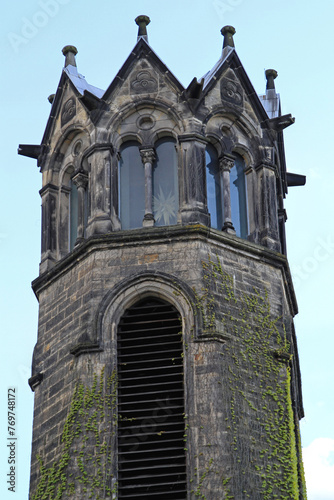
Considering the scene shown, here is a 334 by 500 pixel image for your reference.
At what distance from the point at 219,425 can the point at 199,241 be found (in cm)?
396

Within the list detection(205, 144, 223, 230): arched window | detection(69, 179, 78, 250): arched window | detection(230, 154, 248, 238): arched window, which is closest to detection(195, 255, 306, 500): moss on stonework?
detection(205, 144, 223, 230): arched window

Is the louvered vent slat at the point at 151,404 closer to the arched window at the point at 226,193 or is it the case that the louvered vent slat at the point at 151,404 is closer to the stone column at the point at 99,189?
the stone column at the point at 99,189

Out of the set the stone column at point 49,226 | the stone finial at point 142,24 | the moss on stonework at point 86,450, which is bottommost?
the moss on stonework at point 86,450

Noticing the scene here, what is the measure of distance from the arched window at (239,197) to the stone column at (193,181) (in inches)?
36.9

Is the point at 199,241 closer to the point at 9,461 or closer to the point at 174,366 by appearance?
the point at 174,366

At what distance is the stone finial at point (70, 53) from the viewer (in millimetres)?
35959

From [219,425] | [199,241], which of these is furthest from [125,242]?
[219,425]

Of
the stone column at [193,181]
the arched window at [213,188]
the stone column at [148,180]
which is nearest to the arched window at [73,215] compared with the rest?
the stone column at [148,180]

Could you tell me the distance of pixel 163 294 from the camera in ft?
103

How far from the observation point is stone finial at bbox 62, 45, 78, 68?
1416 inches

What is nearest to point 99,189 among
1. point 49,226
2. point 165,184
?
point 165,184

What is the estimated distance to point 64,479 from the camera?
96.4ft

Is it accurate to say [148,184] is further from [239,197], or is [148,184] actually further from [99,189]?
[239,197]

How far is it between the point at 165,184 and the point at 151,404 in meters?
4.97
